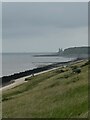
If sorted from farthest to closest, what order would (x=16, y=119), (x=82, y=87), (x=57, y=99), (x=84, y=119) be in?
(x=82, y=87) → (x=57, y=99) → (x=16, y=119) → (x=84, y=119)

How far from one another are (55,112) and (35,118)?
1.78 meters

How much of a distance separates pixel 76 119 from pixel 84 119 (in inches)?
26.6

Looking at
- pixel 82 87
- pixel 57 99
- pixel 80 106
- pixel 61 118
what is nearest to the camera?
pixel 61 118

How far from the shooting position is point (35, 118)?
17922 mm

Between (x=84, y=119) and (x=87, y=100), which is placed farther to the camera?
(x=87, y=100)

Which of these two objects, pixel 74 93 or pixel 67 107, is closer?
pixel 67 107

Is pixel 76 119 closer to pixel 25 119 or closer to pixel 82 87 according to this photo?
pixel 25 119

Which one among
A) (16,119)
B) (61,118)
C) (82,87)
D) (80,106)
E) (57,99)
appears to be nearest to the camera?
(61,118)

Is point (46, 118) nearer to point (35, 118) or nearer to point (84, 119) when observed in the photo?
point (35, 118)

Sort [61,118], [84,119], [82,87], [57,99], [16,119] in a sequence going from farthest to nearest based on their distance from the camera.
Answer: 1. [82,87]
2. [57,99]
3. [16,119]
4. [61,118]
5. [84,119]

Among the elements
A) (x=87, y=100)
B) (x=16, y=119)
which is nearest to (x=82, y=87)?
(x=87, y=100)

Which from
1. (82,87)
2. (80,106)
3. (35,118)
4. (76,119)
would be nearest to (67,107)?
(80,106)

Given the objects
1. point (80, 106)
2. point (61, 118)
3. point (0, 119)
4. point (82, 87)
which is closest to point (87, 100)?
point (80, 106)

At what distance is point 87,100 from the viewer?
68.3 feet
